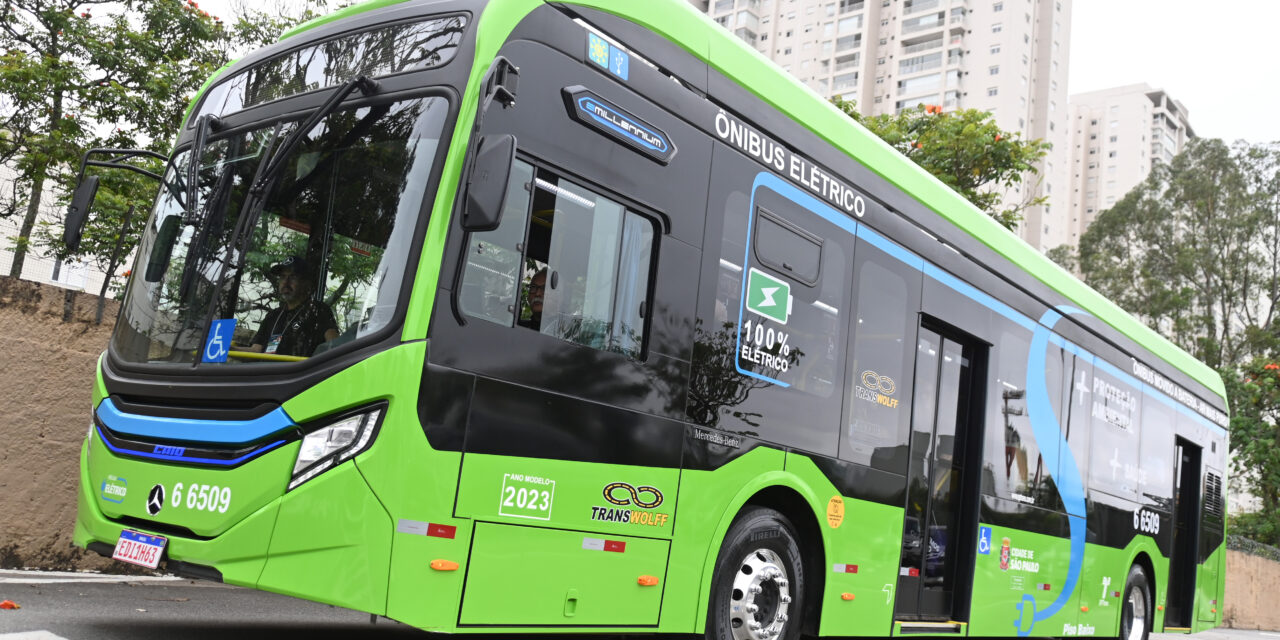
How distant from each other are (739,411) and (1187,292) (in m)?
40.3

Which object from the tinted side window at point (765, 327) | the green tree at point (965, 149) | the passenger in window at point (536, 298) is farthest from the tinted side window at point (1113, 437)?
the passenger in window at point (536, 298)

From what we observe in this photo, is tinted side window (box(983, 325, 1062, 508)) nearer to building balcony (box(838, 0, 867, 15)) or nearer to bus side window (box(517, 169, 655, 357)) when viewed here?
bus side window (box(517, 169, 655, 357))

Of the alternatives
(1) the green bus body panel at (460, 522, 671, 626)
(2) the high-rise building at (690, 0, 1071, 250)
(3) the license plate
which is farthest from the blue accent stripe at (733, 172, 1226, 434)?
(2) the high-rise building at (690, 0, 1071, 250)

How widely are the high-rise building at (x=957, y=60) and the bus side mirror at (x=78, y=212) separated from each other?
224ft

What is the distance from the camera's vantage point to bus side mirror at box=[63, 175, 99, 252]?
562 centimetres

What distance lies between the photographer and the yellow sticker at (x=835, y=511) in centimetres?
643

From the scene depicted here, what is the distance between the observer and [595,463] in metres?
4.92

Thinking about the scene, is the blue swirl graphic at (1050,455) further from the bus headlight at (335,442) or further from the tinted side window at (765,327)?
the bus headlight at (335,442)

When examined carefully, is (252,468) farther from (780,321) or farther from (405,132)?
(780,321)

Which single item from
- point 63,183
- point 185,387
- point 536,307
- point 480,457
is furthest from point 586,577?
point 63,183

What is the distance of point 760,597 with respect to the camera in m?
6.03

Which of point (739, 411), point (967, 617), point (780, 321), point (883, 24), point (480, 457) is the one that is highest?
point (883, 24)

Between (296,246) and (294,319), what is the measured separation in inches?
14.2

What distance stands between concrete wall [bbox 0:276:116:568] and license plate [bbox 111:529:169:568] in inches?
125
